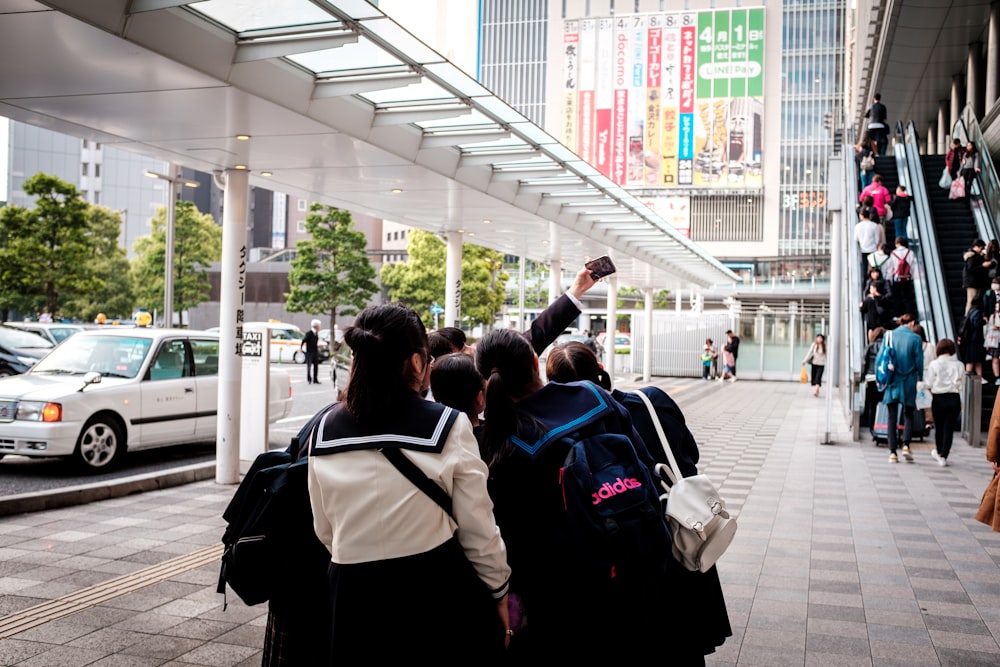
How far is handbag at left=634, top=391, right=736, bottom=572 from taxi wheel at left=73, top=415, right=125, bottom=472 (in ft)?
25.2

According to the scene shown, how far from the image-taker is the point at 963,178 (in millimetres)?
17109

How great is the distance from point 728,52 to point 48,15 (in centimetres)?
7780

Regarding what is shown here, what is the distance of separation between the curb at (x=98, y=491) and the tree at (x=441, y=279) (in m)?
33.0

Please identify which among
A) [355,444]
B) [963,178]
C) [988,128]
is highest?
[988,128]

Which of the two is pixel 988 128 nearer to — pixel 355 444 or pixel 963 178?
pixel 963 178

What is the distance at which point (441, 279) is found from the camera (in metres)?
44.3

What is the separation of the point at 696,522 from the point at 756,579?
3.23m

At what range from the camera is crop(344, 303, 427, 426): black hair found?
96.3 inches

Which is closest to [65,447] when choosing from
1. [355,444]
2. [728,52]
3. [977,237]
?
[355,444]

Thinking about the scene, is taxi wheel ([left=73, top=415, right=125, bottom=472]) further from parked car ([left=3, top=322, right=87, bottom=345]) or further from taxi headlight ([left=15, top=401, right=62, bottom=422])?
parked car ([left=3, top=322, right=87, bottom=345])

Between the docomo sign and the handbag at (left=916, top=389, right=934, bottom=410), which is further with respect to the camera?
the docomo sign

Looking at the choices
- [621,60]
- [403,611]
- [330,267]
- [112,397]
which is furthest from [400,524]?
[621,60]

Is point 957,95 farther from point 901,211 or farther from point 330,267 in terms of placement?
point 330,267

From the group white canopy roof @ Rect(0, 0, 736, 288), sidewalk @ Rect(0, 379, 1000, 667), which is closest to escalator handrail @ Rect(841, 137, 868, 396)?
sidewalk @ Rect(0, 379, 1000, 667)
